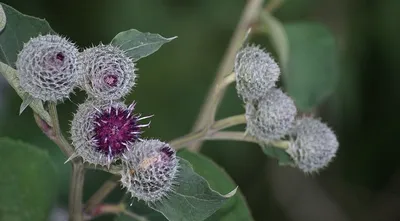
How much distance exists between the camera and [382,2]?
18.2ft

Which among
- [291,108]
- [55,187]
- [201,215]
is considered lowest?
[55,187]

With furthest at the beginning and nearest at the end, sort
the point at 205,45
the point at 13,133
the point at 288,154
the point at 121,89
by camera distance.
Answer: the point at 205,45 < the point at 13,133 < the point at 288,154 < the point at 121,89

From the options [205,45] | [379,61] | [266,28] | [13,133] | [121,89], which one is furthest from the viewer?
[379,61]

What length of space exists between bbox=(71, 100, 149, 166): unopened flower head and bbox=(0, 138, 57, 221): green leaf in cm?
77

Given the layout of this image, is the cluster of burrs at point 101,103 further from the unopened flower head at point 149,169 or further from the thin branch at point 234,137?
the thin branch at point 234,137

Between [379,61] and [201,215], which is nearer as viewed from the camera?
[201,215]

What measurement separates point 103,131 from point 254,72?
698 millimetres

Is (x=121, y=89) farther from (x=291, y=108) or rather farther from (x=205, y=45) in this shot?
(x=205, y=45)

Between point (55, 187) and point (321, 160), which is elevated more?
point (321, 160)

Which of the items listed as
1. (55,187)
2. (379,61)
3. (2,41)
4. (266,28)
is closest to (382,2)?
(379,61)

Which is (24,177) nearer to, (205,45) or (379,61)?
(205,45)

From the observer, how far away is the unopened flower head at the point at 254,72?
271 cm

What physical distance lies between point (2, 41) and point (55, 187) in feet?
3.07

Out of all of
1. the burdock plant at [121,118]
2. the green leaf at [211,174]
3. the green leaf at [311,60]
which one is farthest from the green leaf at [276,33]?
the green leaf at [211,174]
